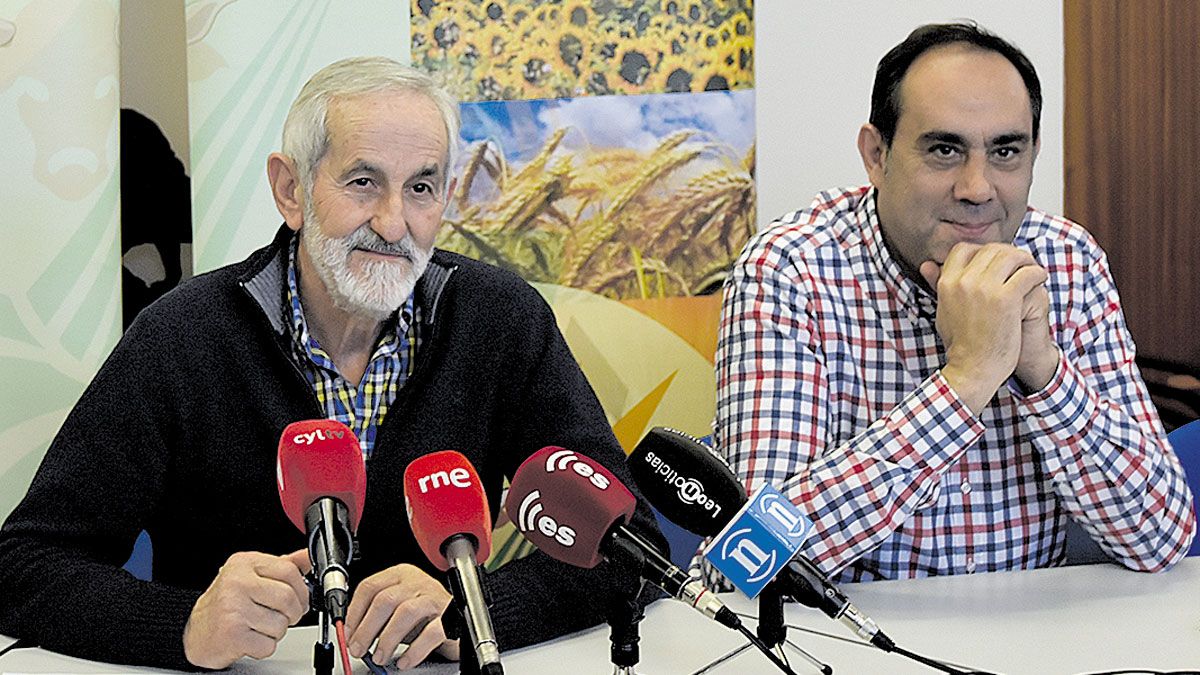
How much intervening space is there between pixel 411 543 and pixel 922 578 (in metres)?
0.74

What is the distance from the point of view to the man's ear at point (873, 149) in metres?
2.18

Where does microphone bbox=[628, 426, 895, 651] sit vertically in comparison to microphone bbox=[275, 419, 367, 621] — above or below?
below

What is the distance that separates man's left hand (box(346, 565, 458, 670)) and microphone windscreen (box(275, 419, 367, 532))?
10.6 inches

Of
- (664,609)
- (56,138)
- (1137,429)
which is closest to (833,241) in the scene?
(1137,429)

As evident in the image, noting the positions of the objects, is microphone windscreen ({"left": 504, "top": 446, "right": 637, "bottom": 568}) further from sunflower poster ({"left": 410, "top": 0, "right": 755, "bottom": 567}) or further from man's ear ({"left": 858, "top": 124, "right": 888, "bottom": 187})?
sunflower poster ({"left": 410, "top": 0, "right": 755, "bottom": 567})

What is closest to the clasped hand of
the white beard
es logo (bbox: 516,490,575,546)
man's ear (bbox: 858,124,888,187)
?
es logo (bbox: 516,490,575,546)

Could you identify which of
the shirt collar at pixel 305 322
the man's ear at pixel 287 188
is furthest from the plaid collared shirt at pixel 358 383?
the man's ear at pixel 287 188

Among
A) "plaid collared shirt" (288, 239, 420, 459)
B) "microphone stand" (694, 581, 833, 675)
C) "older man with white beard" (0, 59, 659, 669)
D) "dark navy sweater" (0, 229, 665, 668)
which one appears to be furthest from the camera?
"plaid collared shirt" (288, 239, 420, 459)

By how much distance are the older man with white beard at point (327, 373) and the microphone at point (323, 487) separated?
0.52 metres

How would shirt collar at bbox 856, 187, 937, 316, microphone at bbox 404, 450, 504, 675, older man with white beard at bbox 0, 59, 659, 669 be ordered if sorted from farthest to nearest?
shirt collar at bbox 856, 187, 937, 316 < older man with white beard at bbox 0, 59, 659, 669 < microphone at bbox 404, 450, 504, 675

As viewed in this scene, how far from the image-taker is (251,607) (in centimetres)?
145

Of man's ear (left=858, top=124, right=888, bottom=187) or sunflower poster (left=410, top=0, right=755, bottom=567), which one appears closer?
man's ear (left=858, top=124, right=888, bottom=187)

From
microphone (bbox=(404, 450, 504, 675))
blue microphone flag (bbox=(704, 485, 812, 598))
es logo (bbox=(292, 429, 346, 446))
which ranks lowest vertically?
blue microphone flag (bbox=(704, 485, 812, 598))

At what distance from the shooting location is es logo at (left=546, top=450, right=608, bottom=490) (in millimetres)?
1204
